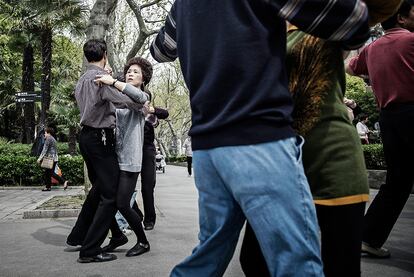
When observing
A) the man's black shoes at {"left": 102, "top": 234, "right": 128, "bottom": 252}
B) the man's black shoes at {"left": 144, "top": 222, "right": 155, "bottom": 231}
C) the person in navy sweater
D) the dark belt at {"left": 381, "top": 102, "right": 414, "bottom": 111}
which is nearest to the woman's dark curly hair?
the man's black shoes at {"left": 102, "top": 234, "right": 128, "bottom": 252}

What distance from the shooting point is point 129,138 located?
4.30 m

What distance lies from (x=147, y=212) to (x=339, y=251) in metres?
4.34

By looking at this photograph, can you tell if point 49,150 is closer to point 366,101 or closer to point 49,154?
point 49,154

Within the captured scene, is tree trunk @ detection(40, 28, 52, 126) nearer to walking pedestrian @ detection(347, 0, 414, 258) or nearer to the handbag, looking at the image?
the handbag

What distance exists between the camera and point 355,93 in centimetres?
2100

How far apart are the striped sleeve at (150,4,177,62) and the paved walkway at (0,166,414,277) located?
2.03 m

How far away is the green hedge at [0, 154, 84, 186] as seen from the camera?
13641 mm

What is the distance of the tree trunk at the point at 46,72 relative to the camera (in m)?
17.5

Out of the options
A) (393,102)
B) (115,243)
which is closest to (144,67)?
(115,243)

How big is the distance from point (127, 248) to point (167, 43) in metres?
3.17

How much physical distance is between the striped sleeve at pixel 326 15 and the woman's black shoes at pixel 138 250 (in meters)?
3.32

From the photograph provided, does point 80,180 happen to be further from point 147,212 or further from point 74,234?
point 74,234

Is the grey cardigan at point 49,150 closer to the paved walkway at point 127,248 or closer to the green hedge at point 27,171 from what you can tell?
the green hedge at point 27,171

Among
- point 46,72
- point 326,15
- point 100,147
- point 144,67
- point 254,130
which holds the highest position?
point 46,72
